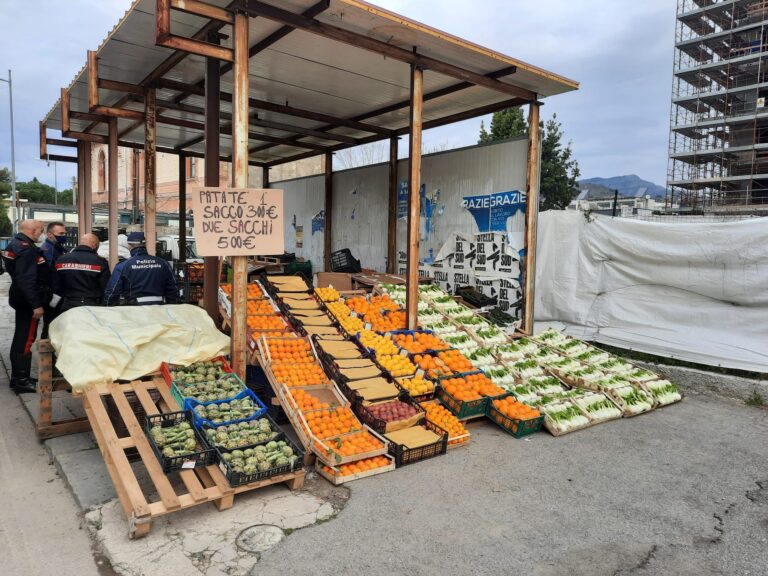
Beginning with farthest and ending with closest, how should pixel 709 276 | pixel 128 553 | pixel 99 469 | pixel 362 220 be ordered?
pixel 362 220 → pixel 709 276 → pixel 99 469 → pixel 128 553

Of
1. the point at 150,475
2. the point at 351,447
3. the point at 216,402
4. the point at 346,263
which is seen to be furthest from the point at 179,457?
the point at 346,263

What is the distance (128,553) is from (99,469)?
4.77 feet

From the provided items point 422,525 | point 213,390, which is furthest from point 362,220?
point 422,525

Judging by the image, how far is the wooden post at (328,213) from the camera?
14125 millimetres

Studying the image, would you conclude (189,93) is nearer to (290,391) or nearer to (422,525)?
(290,391)

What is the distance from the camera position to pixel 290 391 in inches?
206

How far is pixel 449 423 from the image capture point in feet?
18.0

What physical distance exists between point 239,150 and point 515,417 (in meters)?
4.21

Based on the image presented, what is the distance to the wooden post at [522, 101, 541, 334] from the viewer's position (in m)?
8.73

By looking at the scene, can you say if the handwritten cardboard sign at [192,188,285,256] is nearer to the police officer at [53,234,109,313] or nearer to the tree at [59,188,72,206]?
the police officer at [53,234,109,313]

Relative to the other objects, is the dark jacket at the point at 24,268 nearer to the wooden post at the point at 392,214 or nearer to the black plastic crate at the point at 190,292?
the black plastic crate at the point at 190,292

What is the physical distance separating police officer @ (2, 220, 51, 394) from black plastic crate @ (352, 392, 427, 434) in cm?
407

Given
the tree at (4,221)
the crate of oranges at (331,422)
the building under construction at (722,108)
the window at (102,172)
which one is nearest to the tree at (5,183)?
the tree at (4,221)

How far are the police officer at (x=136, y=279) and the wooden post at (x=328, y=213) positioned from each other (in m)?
8.25
